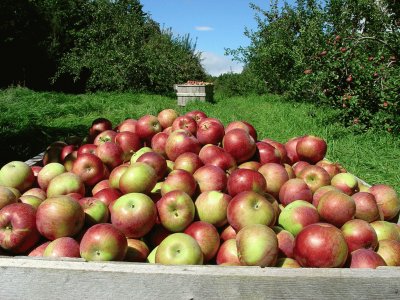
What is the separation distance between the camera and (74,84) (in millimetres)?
18125

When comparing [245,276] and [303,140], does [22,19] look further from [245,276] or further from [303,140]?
[245,276]

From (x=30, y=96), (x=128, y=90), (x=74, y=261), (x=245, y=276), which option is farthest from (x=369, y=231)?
(x=128, y=90)

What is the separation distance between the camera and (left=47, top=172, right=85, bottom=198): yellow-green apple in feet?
6.57

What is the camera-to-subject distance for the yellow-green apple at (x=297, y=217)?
1.77 m

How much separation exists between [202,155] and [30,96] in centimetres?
926

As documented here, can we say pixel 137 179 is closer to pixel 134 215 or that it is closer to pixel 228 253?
pixel 134 215

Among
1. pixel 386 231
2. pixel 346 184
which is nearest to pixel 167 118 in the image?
pixel 346 184

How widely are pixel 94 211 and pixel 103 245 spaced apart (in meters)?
0.32

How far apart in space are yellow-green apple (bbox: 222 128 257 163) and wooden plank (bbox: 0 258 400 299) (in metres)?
1.23

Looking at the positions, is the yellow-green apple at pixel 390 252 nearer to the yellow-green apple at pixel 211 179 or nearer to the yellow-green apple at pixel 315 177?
the yellow-green apple at pixel 315 177

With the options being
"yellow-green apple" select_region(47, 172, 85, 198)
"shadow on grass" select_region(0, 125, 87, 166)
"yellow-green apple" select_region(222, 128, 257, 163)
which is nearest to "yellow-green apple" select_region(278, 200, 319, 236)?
"yellow-green apple" select_region(222, 128, 257, 163)

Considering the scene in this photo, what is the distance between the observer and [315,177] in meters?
2.22

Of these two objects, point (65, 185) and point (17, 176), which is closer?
point (65, 185)

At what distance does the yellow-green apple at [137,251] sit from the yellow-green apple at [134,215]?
42 mm
